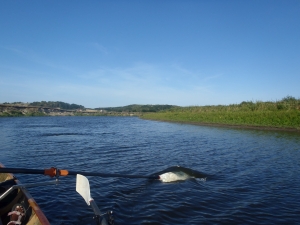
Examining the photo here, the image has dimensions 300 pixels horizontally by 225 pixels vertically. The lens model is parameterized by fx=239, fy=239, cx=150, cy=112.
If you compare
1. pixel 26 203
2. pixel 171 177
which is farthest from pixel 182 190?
pixel 26 203

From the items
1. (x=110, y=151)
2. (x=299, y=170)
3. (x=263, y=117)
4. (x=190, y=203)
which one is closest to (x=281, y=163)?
(x=299, y=170)

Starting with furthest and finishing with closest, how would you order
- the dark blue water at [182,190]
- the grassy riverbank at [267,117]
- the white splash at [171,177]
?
1. the grassy riverbank at [267,117]
2. the white splash at [171,177]
3. the dark blue water at [182,190]

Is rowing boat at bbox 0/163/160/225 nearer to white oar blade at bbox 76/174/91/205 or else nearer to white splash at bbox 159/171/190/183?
white oar blade at bbox 76/174/91/205

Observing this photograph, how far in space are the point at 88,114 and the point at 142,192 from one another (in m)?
180

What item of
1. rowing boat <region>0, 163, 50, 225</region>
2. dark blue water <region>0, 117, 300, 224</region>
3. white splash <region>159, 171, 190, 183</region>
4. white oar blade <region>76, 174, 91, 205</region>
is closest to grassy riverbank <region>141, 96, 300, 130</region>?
dark blue water <region>0, 117, 300, 224</region>

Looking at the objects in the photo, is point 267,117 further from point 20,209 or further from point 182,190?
point 20,209

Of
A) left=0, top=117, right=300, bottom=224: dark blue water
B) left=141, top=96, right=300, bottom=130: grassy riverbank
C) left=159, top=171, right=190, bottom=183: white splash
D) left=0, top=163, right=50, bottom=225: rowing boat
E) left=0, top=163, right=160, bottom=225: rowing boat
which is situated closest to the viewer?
left=0, top=163, right=160, bottom=225: rowing boat

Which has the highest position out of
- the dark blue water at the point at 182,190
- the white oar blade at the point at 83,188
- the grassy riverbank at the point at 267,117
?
the grassy riverbank at the point at 267,117

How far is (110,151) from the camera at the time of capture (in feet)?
59.9

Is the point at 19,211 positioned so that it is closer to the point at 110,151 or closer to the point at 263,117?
the point at 110,151

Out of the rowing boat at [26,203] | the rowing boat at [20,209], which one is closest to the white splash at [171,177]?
the rowing boat at [26,203]

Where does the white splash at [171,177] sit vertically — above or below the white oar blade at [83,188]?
below

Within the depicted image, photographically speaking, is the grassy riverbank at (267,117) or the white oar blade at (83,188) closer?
the white oar blade at (83,188)

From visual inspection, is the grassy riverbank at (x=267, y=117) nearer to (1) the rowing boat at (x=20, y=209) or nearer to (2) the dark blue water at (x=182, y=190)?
(2) the dark blue water at (x=182, y=190)
